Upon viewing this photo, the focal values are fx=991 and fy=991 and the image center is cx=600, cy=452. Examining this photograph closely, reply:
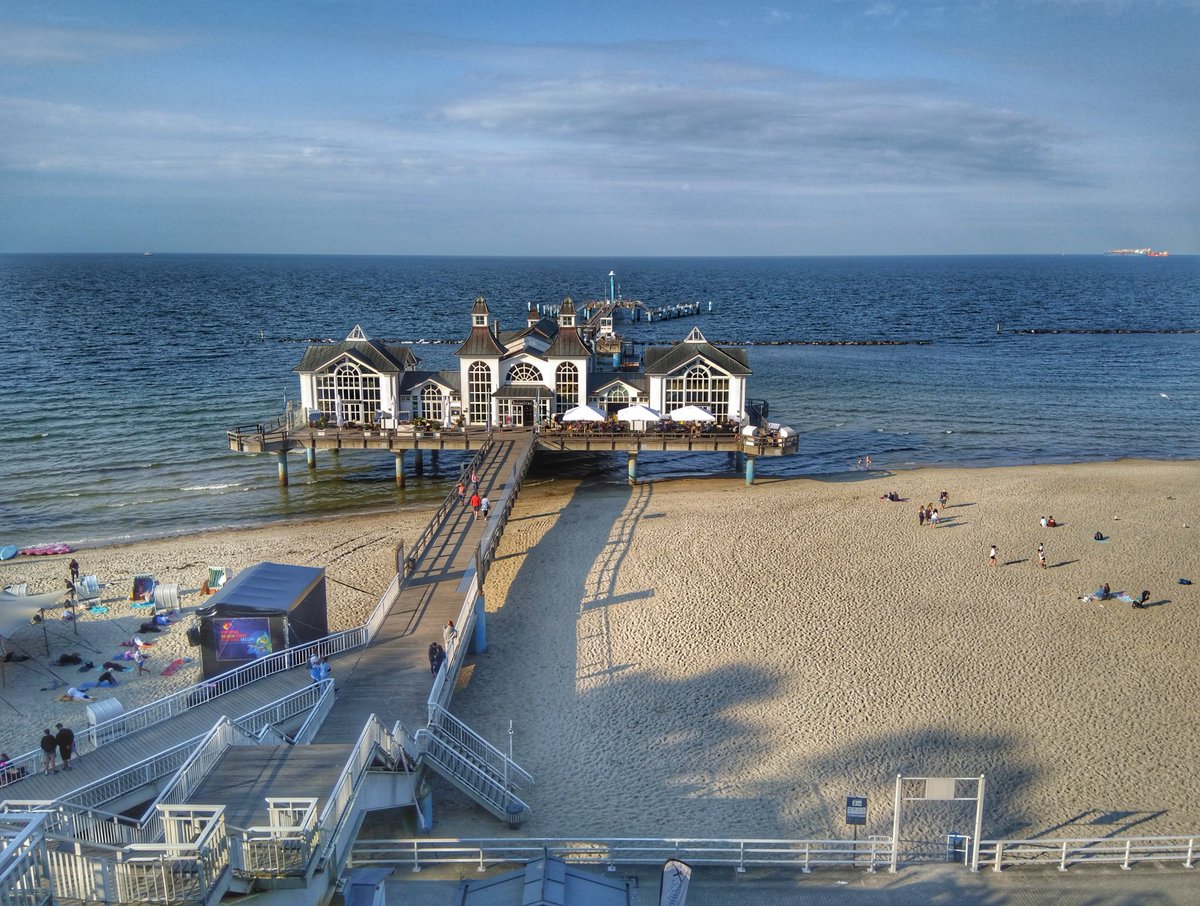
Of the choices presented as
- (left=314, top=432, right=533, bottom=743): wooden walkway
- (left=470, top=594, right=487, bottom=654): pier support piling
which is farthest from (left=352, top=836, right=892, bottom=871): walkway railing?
(left=470, top=594, right=487, bottom=654): pier support piling

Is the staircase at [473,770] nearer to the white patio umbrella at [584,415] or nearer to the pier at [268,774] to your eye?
the pier at [268,774]

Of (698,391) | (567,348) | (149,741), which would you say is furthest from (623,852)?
(698,391)

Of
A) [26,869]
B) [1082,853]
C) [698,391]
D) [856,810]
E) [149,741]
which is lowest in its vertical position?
[1082,853]

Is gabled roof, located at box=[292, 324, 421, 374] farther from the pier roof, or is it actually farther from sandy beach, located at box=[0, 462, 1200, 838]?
sandy beach, located at box=[0, 462, 1200, 838]

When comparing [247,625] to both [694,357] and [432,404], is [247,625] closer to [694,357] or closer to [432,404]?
[432,404]

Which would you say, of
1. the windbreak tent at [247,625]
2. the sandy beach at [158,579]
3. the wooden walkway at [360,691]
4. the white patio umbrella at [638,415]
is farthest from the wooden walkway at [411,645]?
the white patio umbrella at [638,415]

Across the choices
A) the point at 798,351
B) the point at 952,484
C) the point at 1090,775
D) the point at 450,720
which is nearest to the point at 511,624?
the point at 450,720
